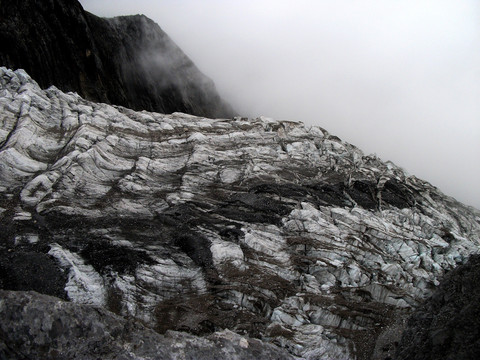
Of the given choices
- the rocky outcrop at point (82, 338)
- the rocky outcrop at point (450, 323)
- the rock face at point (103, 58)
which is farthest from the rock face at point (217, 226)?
the rock face at point (103, 58)

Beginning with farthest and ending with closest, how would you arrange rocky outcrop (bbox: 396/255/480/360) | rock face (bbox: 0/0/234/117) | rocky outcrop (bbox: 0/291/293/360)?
1. rock face (bbox: 0/0/234/117)
2. rocky outcrop (bbox: 396/255/480/360)
3. rocky outcrop (bbox: 0/291/293/360)

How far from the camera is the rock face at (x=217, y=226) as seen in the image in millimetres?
16234

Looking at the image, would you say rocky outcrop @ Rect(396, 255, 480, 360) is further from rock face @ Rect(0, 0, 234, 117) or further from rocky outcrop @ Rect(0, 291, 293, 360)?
rock face @ Rect(0, 0, 234, 117)

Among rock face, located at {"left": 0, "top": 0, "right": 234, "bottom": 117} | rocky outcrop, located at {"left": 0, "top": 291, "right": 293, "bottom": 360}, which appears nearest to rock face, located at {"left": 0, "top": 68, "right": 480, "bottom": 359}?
rocky outcrop, located at {"left": 0, "top": 291, "right": 293, "bottom": 360}

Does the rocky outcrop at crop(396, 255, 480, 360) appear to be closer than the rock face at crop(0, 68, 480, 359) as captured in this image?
Yes

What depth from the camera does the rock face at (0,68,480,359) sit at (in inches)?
639

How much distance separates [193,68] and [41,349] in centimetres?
5621

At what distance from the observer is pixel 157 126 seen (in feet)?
117

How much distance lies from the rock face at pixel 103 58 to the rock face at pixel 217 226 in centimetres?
696

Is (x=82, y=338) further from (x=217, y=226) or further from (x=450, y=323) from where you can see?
(x=217, y=226)

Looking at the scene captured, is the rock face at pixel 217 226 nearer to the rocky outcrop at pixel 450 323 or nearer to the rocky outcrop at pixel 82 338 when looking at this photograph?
the rocky outcrop at pixel 450 323

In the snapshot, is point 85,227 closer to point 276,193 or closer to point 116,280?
point 116,280

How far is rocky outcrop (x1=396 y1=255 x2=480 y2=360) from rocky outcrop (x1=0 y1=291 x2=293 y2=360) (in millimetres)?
4373

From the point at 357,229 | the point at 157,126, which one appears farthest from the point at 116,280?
the point at 157,126
